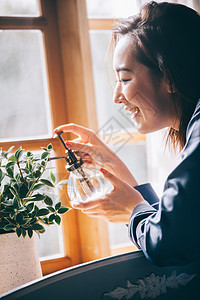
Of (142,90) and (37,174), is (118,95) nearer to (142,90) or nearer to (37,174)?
(142,90)

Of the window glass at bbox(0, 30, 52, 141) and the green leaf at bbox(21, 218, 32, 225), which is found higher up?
the window glass at bbox(0, 30, 52, 141)

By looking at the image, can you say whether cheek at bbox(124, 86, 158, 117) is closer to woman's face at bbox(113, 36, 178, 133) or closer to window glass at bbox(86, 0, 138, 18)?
woman's face at bbox(113, 36, 178, 133)

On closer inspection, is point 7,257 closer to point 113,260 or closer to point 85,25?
point 113,260

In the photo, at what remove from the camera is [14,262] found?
0.76 m

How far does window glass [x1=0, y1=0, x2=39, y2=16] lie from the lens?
3.52 ft

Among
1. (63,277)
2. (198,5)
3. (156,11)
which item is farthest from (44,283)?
(198,5)

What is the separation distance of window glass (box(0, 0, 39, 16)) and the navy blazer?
78 cm

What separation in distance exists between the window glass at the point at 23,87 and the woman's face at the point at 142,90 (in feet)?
1.27

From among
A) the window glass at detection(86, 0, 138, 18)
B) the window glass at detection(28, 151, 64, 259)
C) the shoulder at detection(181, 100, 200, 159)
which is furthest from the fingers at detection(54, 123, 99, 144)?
the window glass at detection(86, 0, 138, 18)

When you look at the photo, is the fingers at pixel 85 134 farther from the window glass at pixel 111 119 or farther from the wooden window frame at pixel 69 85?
the window glass at pixel 111 119

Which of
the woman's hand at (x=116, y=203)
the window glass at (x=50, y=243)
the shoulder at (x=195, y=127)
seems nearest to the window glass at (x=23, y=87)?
the window glass at (x=50, y=243)

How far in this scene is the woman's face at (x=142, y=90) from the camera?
792 mm

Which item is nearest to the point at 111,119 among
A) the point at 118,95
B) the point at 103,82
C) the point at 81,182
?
the point at 103,82

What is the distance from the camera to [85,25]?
1.09m
